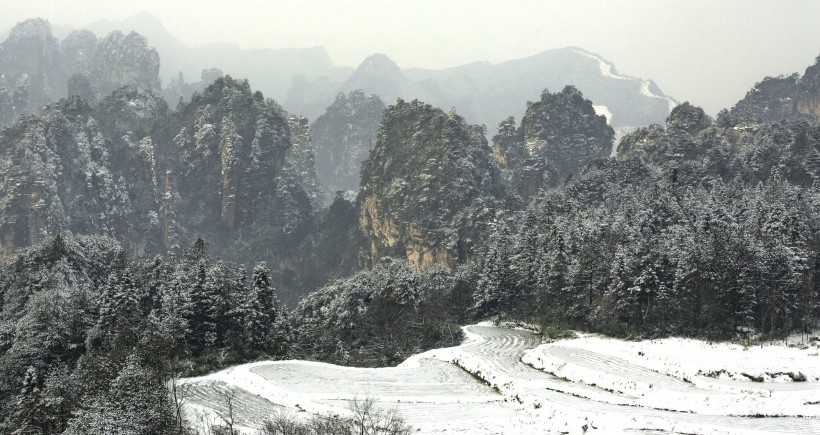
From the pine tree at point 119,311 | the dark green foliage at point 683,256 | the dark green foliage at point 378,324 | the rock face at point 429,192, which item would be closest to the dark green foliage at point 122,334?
the pine tree at point 119,311

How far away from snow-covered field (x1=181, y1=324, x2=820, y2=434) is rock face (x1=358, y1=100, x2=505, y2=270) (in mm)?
97355

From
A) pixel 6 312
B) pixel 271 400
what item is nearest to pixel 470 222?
pixel 6 312

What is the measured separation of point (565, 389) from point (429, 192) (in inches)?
5149

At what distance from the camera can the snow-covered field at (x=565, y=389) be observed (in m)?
37.3

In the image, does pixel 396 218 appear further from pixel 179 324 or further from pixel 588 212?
pixel 179 324

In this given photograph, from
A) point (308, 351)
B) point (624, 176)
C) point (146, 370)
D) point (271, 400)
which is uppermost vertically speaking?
point (624, 176)

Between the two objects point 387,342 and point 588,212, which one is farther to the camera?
point 588,212

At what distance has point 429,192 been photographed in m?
175

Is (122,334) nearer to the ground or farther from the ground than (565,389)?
farther from the ground

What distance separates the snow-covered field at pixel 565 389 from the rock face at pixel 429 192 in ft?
319

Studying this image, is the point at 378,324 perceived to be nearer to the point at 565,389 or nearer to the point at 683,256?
the point at 683,256

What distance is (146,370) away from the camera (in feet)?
118

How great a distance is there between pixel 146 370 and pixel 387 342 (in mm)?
46381

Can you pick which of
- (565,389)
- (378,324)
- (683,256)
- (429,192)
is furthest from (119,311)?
(429,192)
